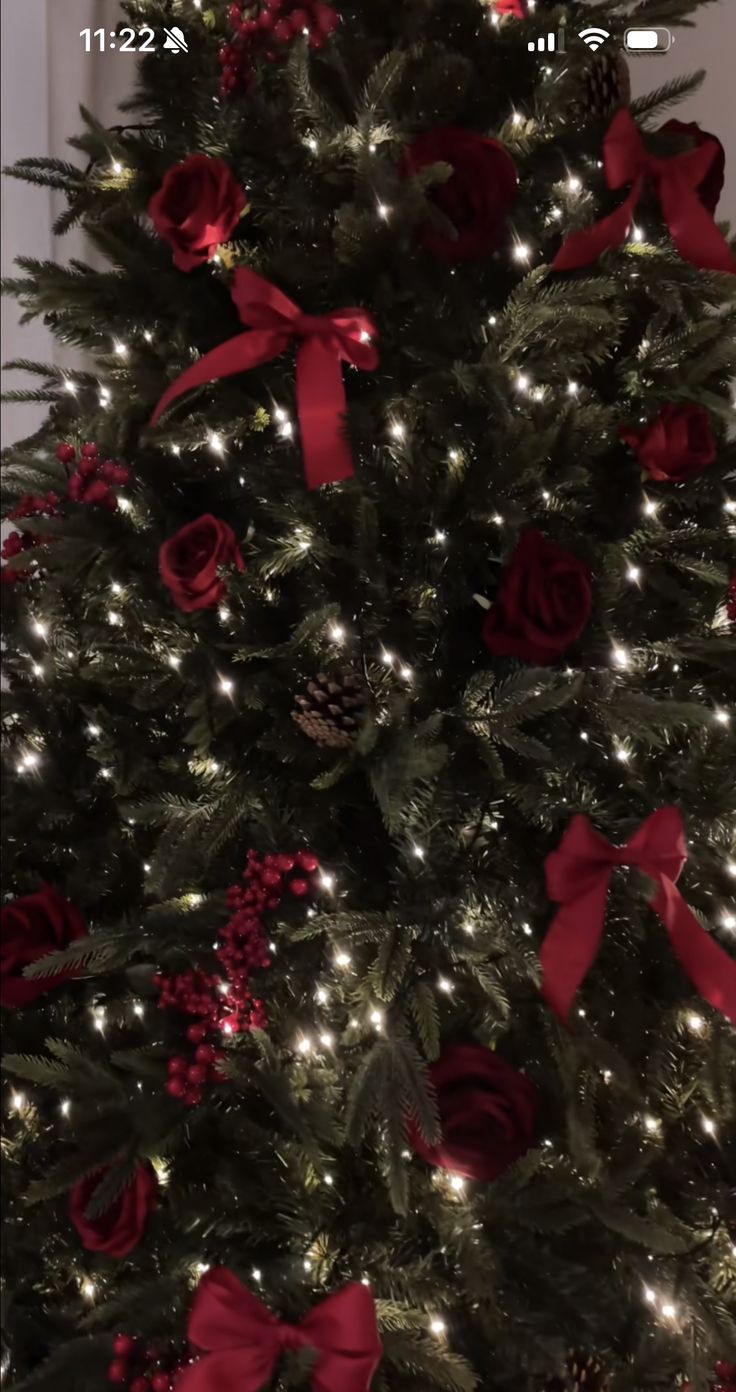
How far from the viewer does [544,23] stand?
2.69 feet

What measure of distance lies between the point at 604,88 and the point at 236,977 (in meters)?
0.90

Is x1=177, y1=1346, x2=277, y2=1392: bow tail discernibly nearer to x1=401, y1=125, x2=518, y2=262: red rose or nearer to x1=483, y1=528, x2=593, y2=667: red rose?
x1=483, y1=528, x2=593, y2=667: red rose

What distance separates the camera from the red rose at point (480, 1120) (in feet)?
2.23

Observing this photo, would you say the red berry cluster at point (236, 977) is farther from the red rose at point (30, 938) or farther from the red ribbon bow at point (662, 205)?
the red ribbon bow at point (662, 205)

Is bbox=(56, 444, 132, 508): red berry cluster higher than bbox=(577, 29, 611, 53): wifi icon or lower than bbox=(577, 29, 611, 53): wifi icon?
lower

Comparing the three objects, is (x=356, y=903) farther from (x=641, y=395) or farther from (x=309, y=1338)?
(x=641, y=395)

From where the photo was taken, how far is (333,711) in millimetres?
741

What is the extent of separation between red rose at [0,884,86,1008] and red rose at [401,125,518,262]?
0.69 meters

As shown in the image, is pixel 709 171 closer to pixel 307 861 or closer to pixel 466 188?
pixel 466 188

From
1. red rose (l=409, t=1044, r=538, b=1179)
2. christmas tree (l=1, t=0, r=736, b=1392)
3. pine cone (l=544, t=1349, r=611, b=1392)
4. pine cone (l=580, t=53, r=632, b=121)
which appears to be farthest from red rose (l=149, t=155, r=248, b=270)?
pine cone (l=544, t=1349, r=611, b=1392)

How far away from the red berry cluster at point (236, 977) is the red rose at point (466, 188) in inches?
21.5

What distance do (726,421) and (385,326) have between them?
13.4 inches

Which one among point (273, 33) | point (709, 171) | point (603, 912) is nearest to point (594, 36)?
point (709, 171)

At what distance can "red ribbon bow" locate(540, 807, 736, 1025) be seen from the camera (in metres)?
0.63
